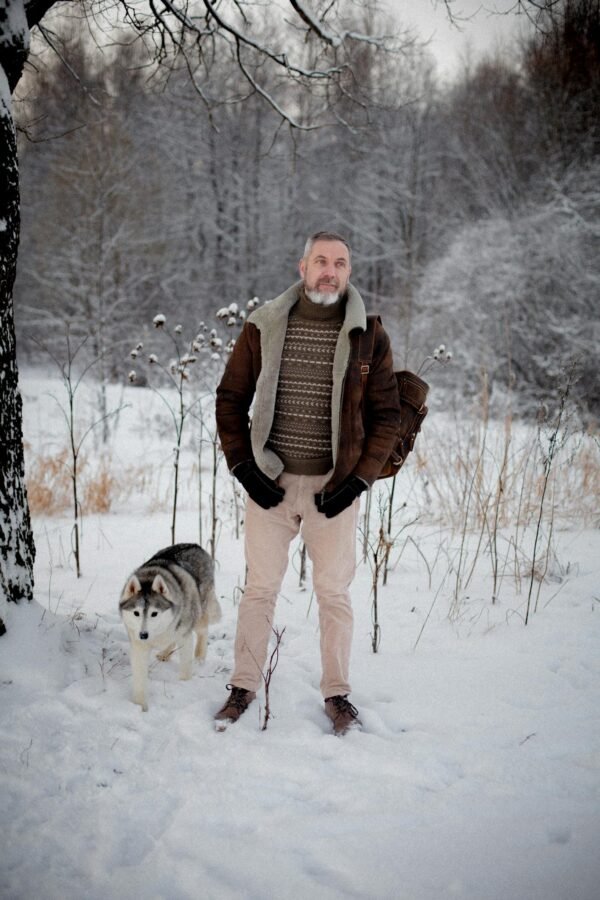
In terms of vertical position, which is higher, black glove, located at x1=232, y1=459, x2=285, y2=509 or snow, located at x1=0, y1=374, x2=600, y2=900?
black glove, located at x1=232, y1=459, x2=285, y2=509

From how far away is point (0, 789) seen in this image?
2061 millimetres

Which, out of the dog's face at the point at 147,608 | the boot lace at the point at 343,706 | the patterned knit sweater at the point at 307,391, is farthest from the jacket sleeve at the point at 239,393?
the boot lace at the point at 343,706

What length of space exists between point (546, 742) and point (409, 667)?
0.86 meters

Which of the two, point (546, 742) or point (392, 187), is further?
point (392, 187)

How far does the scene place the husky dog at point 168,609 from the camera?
2664mm

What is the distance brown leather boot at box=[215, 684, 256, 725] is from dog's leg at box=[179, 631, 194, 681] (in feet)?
0.97

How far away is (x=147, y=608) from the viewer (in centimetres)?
265

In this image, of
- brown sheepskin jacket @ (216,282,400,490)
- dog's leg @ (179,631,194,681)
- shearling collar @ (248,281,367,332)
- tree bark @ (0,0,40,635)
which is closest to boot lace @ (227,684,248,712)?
dog's leg @ (179,631,194,681)

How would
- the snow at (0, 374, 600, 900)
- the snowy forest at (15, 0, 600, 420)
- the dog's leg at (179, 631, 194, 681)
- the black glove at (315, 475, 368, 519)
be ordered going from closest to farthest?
the snow at (0, 374, 600, 900)
the black glove at (315, 475, 368, 519)
the dog's leg at (179, 631, 194, 681)
the snowy forest at (15, 0, 600, 420)

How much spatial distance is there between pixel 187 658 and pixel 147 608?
50 centimetres

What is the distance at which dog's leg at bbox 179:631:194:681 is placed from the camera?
115 inches

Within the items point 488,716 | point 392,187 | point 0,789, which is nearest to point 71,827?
point 0,789

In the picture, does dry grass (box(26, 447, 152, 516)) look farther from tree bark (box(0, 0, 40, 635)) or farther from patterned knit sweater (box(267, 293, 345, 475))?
patterned knit sweater (box(267, 293, 345, 475))

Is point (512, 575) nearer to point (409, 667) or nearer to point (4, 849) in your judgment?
point (409, 667)
